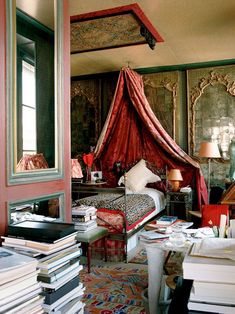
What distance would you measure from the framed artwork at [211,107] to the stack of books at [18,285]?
506cm

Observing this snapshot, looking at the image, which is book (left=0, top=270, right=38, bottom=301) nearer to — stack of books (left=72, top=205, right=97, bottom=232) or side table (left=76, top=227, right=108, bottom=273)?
side table (left=76, top=227, right=108, bottom=273)

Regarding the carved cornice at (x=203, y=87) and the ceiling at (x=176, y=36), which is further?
the carved cornice at (x=203, y=87)

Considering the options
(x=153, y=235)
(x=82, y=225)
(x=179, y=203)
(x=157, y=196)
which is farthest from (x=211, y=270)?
(x=179, y=203)

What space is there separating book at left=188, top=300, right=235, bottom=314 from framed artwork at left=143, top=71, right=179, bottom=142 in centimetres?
505

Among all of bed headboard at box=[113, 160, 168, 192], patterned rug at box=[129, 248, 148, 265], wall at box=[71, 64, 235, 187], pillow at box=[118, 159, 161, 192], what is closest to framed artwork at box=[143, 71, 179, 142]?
wall at box=[71, 64, 235, 187]

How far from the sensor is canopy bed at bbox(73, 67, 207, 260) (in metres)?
5.40

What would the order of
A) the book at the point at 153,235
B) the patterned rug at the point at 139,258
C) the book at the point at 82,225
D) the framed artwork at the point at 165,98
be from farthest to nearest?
the framed artwork at the point at 165,98 → the patterned rug at the point at 139,258 → the book at the point at 82,225 → the book at the point at 153,235

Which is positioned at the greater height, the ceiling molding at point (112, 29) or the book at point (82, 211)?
the ceiling molding at point (112, 29)

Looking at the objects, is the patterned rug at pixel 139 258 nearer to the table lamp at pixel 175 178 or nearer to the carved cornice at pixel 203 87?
the table lamp at pixel 175 178

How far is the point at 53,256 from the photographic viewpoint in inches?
54.2

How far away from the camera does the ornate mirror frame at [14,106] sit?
1456 mm

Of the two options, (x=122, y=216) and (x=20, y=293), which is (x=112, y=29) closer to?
(x=122, y=216)

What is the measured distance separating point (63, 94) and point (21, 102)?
352 millimetres

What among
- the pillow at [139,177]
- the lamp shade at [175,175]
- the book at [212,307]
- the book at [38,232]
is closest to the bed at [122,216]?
the pillow at [139,177]
